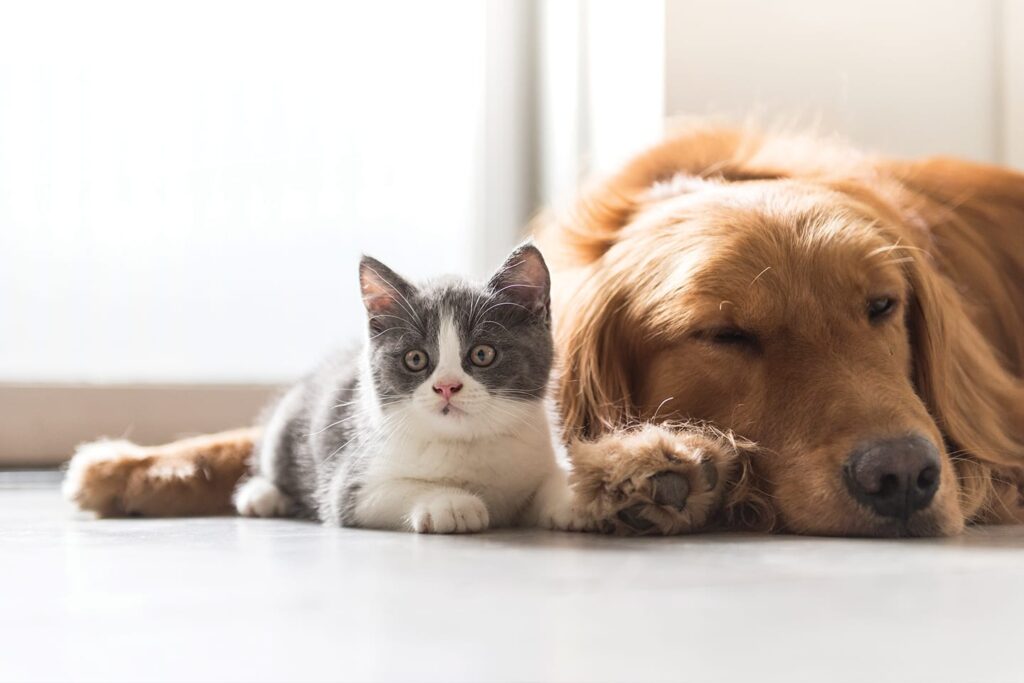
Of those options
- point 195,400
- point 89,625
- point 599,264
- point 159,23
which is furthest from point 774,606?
point 159,23

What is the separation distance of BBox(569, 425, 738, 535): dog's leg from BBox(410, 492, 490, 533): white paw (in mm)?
150

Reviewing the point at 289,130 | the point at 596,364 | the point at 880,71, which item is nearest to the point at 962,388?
the point at 596,364

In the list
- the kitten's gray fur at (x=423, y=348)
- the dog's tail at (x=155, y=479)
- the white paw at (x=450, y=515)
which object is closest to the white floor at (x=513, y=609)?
the white paw at (x=450, y=515)

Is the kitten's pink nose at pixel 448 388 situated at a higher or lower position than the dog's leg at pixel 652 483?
higher

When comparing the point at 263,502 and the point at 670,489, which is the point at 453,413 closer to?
the point at 670,489

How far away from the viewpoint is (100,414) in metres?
3.05

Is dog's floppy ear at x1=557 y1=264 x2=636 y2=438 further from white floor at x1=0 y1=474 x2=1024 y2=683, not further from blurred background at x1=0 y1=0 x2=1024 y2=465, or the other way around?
blurred background at x1=0 y1=0 x2=1024 y2=465

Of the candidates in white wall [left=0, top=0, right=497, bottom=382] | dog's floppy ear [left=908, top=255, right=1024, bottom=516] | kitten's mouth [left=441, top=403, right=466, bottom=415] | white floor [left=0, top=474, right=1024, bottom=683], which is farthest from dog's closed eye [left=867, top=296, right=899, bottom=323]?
white wall [left=0, top=0, right=497, bottom=382]

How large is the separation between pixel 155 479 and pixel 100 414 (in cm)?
103

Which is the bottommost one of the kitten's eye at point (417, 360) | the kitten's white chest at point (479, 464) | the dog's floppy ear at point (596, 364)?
the kitten's white chest at point (479, 464)

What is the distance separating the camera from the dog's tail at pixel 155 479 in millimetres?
2109

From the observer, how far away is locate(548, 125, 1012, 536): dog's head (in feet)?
5.34

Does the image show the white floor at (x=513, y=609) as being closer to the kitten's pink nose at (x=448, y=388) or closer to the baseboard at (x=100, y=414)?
the kitten's pink nose at (x=448, y=388)

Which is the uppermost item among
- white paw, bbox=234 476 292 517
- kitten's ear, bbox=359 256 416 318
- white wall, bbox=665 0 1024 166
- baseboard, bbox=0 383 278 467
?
white wall, bbox=665 0 1024 166
